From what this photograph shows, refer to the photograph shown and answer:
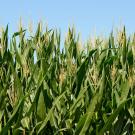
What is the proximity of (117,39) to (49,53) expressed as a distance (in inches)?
31.7

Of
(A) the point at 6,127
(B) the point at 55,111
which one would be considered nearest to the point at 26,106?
(B) the point at 55,111

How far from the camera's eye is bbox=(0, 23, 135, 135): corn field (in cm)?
312

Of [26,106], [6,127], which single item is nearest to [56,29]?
[26,106]

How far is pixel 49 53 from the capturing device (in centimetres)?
441

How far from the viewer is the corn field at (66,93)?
312 centimetres

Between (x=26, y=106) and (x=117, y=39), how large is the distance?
1.50 m

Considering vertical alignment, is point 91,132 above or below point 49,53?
below

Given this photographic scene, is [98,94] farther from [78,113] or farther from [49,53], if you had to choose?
[49,53]

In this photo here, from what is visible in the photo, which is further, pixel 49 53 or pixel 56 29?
pixel 56 29

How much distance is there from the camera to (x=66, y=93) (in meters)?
3.60

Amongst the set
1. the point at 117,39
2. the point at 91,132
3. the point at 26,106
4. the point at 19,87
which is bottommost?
the point at 91,132

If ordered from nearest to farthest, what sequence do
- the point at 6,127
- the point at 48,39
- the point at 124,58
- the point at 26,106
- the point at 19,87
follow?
the point at 6,127 → the point at 19,87 → the point at 26,106 → the point at 124,58 → the point at 48,39

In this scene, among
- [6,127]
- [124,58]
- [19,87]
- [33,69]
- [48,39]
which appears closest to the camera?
[6,127]

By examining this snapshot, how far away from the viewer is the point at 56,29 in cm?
480
